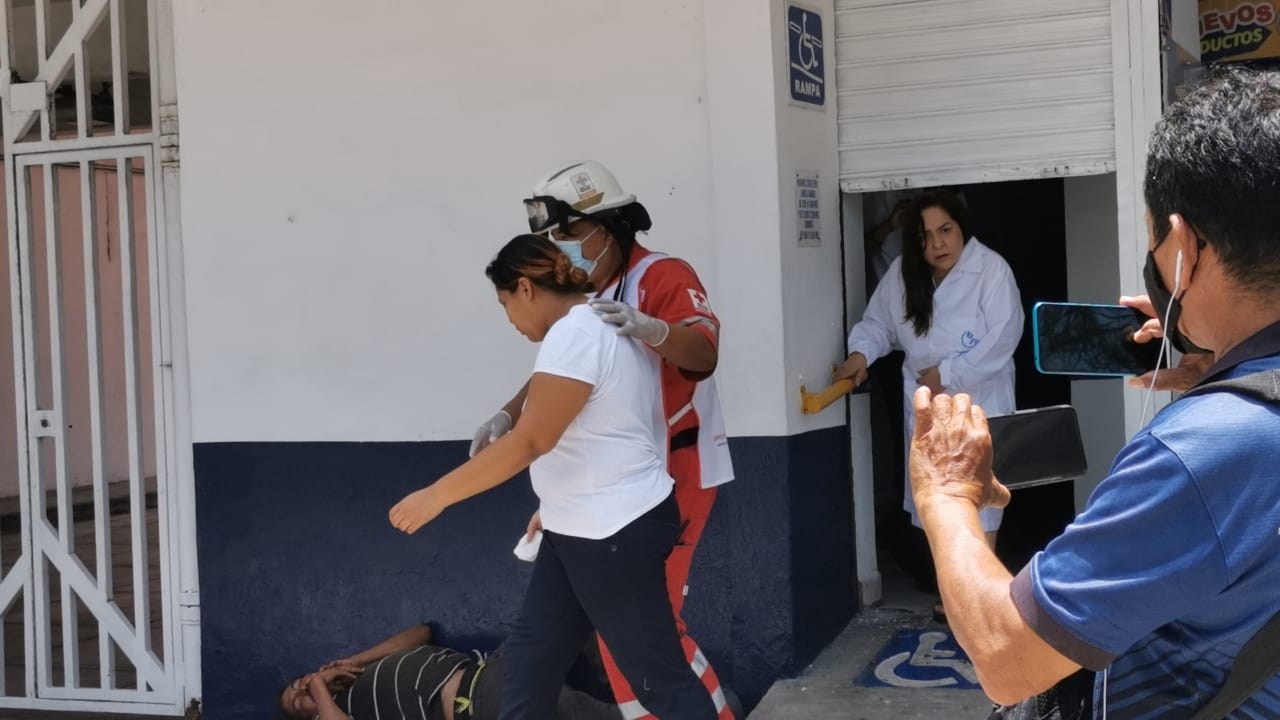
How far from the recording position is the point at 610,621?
3.63m

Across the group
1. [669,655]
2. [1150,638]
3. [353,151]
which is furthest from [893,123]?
[1150,638]

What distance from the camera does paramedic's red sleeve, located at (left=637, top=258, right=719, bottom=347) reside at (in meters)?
3.98

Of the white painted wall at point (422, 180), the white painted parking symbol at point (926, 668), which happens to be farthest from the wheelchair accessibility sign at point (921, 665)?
the white painted wall at point (422, 180)

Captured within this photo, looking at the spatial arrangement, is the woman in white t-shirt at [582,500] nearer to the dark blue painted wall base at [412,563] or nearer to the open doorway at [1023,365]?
the dark blue painted wall base at [412,563]

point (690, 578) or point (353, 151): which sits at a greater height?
point (353, 151)

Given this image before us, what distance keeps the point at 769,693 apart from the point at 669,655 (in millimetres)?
1238

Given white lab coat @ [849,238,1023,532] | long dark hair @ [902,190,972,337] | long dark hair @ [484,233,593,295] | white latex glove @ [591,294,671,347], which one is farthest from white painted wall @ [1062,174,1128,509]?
long dark hair @ [484,233,593,295]

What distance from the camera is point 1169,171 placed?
61.2 inches

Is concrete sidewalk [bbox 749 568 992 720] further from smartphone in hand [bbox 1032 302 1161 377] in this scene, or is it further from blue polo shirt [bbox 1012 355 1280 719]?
blue polo shirt [bbox 1012 355 1280 719]

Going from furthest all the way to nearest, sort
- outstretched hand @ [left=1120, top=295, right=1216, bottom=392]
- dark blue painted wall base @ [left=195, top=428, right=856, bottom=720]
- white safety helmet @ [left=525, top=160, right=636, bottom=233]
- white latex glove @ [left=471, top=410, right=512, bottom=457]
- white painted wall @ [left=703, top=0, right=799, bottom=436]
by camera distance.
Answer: dark blue painted wall base @ [left=195, top=428, right=856, bottom=720], white painted wall @ [left=703, top=0, right=799, bottom=436], white safety helmet @ [left=525, top=160, right=636, bottom=233], white latex glove @ [left=471, top=410, right=512, bottom=457], outstretched hand @ [left=1120, top=295, right=1216, bottom=392]

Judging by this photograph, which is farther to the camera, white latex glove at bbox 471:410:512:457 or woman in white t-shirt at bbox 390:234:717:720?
white latex glove at bbox 471:410:512:457

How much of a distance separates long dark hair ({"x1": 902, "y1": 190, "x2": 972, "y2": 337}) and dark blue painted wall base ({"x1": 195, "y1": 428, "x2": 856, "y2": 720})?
53 centimetres

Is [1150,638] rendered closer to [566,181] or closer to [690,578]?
[566,181]

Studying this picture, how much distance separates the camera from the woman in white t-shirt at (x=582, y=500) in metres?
3.56
